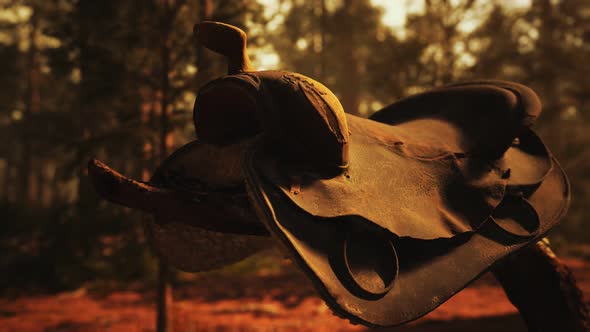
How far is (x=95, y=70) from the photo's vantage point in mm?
3443

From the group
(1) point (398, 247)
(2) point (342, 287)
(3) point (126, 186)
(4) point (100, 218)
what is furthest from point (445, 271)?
(4) point (100, 218)

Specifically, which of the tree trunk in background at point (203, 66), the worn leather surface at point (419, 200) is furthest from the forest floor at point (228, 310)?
the worn leather surface at point (419, 200)

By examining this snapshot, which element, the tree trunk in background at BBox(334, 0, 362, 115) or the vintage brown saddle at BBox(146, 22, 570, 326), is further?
the tree trunk in background at BBox(334, 0, 362, 115)

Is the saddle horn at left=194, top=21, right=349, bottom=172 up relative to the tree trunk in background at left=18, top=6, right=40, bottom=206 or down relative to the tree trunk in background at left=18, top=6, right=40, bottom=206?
up

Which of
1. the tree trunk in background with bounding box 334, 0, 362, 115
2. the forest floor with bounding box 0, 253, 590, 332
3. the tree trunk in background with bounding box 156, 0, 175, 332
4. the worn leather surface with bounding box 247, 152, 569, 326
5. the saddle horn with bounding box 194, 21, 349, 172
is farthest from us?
the tree trunk in background with bounding box 334, 0, 362, 115

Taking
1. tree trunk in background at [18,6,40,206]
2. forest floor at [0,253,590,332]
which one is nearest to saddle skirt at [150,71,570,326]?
forest floor at [0,253,590,332]

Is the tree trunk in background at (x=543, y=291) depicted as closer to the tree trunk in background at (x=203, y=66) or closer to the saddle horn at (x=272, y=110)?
the saddle horn at (x=272, y=110)

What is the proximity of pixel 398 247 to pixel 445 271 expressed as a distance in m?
0.13

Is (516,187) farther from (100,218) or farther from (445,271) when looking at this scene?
(100,218)

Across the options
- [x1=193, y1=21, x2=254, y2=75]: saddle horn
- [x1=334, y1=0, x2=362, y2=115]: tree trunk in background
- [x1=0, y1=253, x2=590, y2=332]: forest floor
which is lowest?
[x1=0, y1=253, x2=590, y2=332]: forest floor

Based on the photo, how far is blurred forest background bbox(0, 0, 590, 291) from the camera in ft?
10.9

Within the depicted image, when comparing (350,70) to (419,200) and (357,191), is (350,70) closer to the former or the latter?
(419,200)

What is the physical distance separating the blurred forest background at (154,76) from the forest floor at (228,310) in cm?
73

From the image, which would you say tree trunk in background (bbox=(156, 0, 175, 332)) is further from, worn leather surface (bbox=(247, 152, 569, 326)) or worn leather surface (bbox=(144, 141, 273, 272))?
worn leather surface (bbox=(247, 152, 569, 326))
